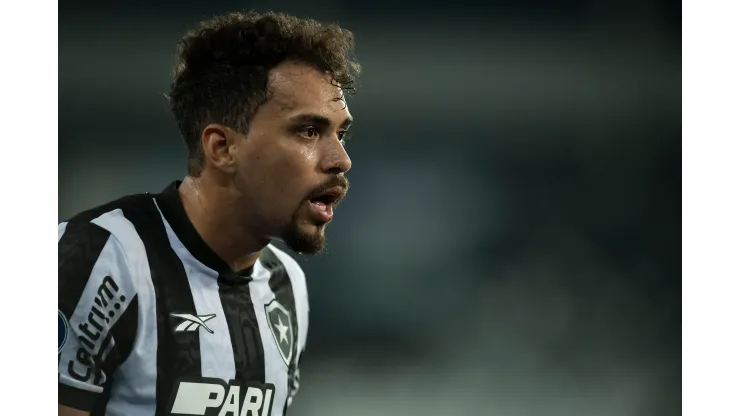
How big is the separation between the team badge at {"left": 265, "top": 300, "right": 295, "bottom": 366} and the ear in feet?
1.07

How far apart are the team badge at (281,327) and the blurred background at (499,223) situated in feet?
2.62

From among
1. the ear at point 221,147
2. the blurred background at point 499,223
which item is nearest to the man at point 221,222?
the ear at point 221,147

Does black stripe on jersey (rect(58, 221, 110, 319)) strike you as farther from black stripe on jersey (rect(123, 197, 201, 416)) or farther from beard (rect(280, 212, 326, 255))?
beard (rect(280, 212, 326, 255))

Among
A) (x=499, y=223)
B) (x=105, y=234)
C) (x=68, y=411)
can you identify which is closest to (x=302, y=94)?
(x=105, y=234)

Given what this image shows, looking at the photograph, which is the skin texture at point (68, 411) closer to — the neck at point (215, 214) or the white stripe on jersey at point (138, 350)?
the white stripe on jersey at point (138, 350)

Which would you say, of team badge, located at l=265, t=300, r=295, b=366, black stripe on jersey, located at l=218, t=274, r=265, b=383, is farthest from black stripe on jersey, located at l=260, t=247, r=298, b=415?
black stripe on jersey, located at l=218, t=274, r=265, b=383

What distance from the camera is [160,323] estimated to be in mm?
1396

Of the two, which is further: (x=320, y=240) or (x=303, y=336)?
(x=303, y=336)

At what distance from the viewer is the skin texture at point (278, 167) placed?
1449 mm

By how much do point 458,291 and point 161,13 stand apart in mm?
1438

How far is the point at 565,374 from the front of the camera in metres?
2.90

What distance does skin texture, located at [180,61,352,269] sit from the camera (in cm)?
145

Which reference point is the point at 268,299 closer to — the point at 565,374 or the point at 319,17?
the point at 319,17

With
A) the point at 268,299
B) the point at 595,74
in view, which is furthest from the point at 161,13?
the point at 595,74
